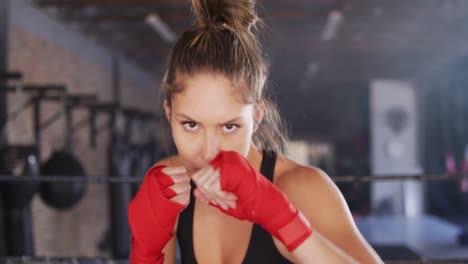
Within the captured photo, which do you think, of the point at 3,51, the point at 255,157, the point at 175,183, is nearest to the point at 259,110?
the point at 255,157

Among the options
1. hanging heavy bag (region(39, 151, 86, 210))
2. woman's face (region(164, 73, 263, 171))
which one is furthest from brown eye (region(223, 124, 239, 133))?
hanging heavy bag (region(39, 151, 86, 210))

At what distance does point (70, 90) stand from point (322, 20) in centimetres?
277

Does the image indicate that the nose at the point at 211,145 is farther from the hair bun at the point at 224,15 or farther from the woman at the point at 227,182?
the hair bun at the point at 224,15

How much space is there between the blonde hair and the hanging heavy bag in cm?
268

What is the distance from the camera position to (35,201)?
3.95 metres

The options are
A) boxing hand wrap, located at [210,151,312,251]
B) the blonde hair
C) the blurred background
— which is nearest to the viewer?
boxing hand wrap, located at [210,151,312,251]

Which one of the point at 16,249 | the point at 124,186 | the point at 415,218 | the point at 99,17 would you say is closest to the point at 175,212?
the point at 16,249

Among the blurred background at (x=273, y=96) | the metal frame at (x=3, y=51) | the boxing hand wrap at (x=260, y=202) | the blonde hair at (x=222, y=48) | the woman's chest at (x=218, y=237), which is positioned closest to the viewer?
the boxing hand wrap at (x=260, y=202)

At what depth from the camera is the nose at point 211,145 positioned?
0.81m

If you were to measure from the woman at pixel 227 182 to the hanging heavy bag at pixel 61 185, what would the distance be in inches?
101

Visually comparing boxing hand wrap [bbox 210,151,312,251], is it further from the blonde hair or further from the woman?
the blonde hair

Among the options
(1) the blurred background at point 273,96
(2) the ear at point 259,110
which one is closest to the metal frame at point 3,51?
(1) the blurred background at point 273,96

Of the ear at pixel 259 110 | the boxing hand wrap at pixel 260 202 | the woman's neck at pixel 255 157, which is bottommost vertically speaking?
the boxing hand wrap at pixel 260 202

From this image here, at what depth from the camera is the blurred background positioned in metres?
3.30
